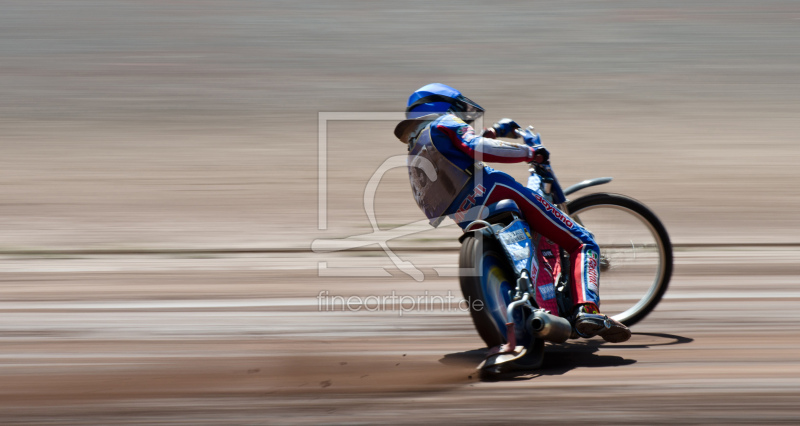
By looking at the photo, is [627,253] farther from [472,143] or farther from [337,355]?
[337,355]

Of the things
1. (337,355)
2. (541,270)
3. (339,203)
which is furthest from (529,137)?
(339,203)

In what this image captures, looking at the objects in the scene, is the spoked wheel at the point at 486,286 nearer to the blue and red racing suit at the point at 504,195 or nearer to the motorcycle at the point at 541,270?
the motorcycle at the point at 541,270

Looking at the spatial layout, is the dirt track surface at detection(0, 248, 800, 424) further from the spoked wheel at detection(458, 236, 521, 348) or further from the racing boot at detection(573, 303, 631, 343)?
the spoked wheel at detection(458, 236, 521, 348)

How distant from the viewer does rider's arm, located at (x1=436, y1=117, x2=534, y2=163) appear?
473cm

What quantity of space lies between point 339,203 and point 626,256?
5641 mm

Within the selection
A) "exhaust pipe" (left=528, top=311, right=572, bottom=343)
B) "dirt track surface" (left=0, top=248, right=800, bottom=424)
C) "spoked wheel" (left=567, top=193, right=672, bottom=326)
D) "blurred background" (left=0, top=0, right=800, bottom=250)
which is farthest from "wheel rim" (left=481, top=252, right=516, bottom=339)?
"blurred background" (left=0, top=0, right=800, bottom=250)

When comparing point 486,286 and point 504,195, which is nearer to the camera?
point 486,286

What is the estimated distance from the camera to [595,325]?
15.9ft

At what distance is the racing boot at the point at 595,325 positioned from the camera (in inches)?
191

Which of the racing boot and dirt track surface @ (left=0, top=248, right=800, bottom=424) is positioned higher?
the racing boot

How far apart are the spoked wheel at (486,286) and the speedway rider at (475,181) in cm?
33

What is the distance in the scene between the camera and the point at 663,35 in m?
24.2

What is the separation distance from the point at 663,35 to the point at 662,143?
10.9 m

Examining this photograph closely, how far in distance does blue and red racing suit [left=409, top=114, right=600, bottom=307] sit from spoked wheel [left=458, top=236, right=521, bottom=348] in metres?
0.32
